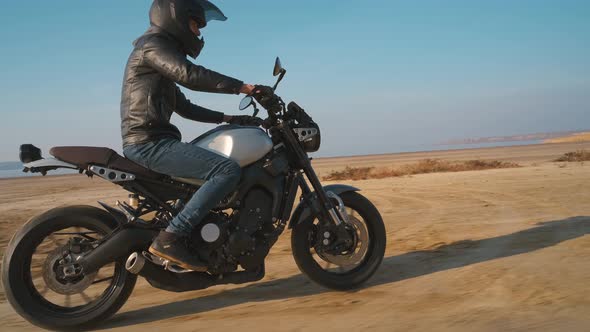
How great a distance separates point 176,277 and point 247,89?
4.91 ft

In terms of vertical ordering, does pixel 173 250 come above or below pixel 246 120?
below

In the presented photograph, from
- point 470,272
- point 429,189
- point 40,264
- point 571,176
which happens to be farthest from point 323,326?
point 571,176

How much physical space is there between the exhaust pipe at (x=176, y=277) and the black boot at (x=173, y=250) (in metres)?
0.13

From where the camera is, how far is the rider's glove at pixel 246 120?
156 inches

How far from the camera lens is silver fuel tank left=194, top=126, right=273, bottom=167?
339cm

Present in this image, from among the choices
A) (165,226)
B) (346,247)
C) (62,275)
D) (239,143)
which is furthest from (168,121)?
(346,247)

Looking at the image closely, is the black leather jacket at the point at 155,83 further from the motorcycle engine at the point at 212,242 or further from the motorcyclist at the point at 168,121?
the motorcycle engine at the point at 212,242

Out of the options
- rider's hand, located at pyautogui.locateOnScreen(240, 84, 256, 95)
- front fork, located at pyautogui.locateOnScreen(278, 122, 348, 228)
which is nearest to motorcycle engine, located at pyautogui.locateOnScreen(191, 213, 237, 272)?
front fork, located at pyautogui.locateOnScreen(278, 122, 348, 228)

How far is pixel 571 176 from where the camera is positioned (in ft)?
35.9

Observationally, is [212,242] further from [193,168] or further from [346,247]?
[346,247]

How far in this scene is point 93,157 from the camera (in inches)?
125

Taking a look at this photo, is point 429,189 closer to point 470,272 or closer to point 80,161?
point 470,272

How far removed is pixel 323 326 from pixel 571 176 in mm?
10475

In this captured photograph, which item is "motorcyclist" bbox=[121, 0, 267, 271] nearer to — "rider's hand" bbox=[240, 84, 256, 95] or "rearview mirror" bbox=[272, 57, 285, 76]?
"rider's hand" bbox=[240, 84, 256, 95]
